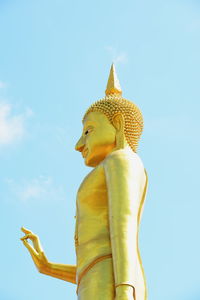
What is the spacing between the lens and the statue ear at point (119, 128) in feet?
29.7

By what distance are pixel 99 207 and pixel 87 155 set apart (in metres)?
1.04

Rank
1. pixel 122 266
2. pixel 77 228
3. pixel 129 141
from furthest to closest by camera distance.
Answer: pixel 129 141 → pixel 77 228 → pixel 122 266

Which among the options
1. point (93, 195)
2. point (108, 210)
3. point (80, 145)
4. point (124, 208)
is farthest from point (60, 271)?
point (80, 145)

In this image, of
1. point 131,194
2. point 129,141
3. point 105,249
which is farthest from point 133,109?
point 105,249

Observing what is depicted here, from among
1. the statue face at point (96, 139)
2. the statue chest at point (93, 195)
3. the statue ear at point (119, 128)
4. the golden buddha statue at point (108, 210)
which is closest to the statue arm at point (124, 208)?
the golden buddha statue at point (108, 210)

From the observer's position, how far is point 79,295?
793 cm

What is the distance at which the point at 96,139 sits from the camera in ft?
30.1

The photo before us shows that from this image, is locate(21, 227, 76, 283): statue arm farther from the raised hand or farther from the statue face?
the statue face

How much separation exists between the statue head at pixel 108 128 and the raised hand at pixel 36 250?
1.21 metres

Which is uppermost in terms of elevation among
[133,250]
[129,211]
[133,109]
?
[133,109]

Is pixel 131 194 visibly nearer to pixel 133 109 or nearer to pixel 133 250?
pixel 133 250

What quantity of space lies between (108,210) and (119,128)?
4.60ft

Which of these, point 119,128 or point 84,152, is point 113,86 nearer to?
point 119,128

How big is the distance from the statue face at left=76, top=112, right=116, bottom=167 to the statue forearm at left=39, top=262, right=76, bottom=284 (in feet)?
4.52
